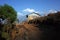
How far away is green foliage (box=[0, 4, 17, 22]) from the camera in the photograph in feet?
52.6

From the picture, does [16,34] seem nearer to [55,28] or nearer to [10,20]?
[10,20]

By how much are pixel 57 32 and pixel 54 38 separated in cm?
76

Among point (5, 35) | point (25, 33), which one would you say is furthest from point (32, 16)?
point (25, 33)

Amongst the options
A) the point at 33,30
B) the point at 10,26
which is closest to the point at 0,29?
the point at 10,26

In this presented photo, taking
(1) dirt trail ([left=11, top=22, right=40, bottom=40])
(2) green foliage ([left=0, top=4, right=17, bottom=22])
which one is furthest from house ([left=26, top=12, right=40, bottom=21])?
(1) dirt trail ([left=11, top=22, right=40, bottom=40])

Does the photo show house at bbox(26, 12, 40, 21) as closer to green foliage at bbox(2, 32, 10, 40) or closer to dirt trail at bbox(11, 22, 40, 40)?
dirt trail at bbox(11, 22, 40, 40)

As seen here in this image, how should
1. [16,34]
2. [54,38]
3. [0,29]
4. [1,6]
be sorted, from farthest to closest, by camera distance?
[1,6] → [0,29] → [16,34] → [54,38]

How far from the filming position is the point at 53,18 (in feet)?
43.7

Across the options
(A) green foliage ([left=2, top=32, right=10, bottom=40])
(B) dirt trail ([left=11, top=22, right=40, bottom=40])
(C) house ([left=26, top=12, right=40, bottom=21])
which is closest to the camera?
(B) dirt trail ([left=11, top=22, right=40, bottom=40])

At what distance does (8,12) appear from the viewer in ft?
54.0

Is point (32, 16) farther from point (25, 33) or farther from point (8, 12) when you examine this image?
point (25, 33)

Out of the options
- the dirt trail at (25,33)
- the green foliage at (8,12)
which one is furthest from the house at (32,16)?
the dirt trail at (25,33)

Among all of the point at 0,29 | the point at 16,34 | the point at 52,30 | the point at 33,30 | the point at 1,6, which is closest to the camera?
the point at 52,30

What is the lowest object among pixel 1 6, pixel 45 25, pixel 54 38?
pixel 54 38
